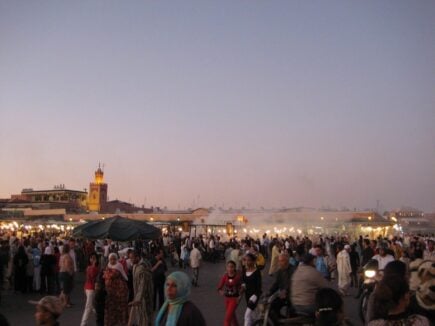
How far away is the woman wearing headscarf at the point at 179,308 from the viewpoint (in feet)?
13.8

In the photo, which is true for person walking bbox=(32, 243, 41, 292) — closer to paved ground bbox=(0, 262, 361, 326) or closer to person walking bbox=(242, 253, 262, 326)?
paved ground bbox=(0, 262, 361, 326)

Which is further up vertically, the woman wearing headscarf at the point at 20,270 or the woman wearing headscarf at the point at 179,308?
the woman wearing headscarf at the point at 179,308

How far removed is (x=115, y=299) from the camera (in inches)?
352

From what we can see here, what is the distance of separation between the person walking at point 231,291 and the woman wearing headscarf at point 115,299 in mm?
1952

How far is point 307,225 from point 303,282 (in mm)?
48907

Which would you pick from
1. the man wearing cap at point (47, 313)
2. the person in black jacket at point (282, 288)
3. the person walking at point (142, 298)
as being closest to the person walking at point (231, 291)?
the person in black jacket at point (282, 288)

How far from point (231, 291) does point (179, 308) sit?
438cm

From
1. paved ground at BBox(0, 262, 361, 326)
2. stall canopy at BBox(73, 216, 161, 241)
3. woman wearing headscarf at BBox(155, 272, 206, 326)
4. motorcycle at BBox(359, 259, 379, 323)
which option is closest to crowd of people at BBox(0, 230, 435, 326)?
woman wearing headscarf at BBox(155, 272, 206, 326)

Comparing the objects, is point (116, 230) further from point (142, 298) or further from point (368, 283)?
point (368, 283)

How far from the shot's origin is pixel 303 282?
20.6 feet

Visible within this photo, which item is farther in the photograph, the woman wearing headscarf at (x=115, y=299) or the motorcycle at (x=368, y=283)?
the motorcycle at (x=368, y=283)

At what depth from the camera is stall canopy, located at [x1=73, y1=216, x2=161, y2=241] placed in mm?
15344

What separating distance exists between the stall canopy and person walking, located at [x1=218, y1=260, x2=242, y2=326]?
24.6 feet

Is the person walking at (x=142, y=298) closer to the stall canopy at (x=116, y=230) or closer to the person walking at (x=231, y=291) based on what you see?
the person walking at (x=231, y=291)
